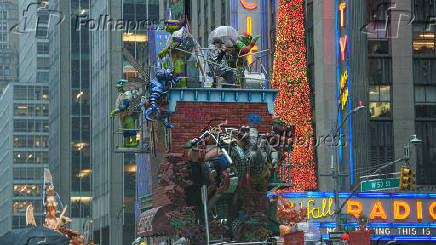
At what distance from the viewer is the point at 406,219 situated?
228 feet

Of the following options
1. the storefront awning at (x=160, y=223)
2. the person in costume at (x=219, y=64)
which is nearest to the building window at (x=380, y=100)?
the person in costume at (x=219, y=64)

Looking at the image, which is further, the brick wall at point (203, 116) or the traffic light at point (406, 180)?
the traffic light at point (406, 180)

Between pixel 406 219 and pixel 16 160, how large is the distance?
5497 inches

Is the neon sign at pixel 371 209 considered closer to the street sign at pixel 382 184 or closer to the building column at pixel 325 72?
the building column at pixel 325 72

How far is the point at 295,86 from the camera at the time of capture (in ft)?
243

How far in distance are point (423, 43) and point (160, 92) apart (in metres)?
44.3

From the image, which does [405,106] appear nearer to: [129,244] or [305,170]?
[305,170]

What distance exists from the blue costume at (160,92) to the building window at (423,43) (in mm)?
42959

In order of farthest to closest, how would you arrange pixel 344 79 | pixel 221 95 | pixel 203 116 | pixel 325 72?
pixel 325 72
pixel 344 79
pixel 221 95
pixel 203 116

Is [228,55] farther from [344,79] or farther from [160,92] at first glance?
[344,79]

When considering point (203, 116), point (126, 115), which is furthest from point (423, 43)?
point (203, 116)

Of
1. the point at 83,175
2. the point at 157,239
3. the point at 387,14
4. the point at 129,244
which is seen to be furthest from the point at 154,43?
the point at 83,175

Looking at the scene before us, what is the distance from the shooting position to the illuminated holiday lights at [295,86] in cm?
7212

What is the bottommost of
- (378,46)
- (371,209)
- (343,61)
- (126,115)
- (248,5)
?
(371,209)
